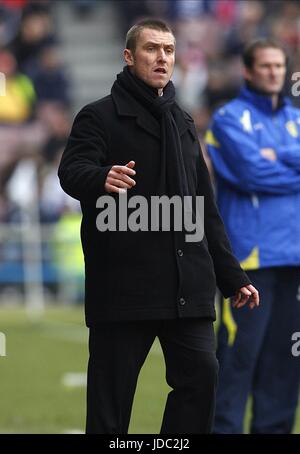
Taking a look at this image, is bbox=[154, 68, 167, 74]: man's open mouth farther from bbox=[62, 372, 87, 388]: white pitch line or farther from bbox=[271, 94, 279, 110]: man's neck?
bbox=[62, 372, 87, 388]: white pitch line

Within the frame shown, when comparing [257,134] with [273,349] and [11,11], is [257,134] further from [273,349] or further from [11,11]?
[11,11]

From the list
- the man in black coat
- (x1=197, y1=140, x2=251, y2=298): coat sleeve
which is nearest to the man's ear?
the man in black coat

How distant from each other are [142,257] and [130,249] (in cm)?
6

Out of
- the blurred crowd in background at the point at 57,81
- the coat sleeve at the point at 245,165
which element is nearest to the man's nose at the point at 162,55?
the coat sleeve at the point at 245,165

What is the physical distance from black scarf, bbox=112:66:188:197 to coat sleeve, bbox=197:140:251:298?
0.23m

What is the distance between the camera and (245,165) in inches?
295

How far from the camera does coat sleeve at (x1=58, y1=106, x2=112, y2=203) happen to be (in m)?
5.63

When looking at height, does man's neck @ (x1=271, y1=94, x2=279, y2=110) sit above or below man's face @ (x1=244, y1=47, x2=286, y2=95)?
below

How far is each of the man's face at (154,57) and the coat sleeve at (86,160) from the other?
0.97 feet

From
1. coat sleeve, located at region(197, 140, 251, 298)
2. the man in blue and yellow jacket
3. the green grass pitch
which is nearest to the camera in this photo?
coat sleeve, located at region(197, 140, 251, 298)

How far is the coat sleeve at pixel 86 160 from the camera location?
18.5ft

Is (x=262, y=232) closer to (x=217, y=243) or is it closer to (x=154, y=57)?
(x=217, y=243)

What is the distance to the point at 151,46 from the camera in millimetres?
5922

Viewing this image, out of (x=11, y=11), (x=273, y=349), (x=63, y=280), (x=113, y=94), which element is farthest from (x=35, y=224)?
(x=113, y=94)
